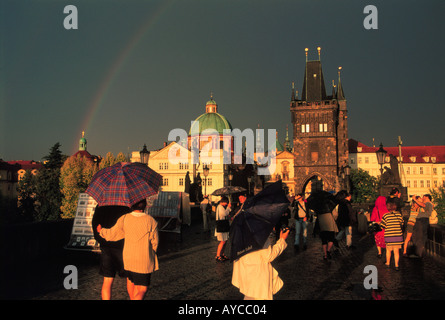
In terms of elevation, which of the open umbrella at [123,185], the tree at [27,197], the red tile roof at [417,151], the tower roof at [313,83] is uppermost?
the tower roof at [313,83]

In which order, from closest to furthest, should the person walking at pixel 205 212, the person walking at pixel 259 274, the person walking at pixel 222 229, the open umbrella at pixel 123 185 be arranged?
1. the person walking at pixel 259 274
2. the open umbrella at pixel 123 185
3. the person walking at pixel 222 229
4. the person walking at pixel 205 212

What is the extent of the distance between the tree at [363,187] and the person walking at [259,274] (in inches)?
3027

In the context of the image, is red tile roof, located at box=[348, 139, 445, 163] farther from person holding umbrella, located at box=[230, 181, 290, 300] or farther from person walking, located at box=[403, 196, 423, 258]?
person holding umbrella, located at box=[230, 181, 290, 300]

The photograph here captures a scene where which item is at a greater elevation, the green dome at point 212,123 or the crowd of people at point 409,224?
the green dome at point 212,123

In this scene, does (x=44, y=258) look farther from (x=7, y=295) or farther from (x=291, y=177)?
(x=291, y=177)

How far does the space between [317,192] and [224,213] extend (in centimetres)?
269

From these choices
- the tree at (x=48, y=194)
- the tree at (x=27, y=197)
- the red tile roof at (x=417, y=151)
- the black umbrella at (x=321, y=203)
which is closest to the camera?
the black umbrella at (x=321, y=203)

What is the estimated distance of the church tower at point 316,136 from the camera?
73688 millimetres

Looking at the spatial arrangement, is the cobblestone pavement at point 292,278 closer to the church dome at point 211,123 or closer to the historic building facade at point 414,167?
the church dome at point 211,123

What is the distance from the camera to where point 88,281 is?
27.3 ft

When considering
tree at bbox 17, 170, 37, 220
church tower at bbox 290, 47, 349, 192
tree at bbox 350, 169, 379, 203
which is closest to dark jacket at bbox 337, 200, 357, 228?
tree at bbox 17, 170, 37, 220

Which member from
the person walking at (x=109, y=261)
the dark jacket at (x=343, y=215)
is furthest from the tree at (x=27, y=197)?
the person walking at (x=109, y=261)

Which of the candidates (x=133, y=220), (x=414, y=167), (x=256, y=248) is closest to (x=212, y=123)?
(x=414, y=167)

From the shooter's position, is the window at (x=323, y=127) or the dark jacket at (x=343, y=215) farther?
the window at (x=323, y=127)
